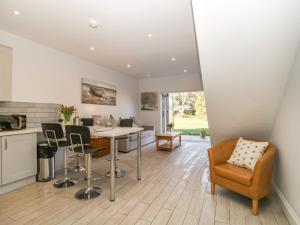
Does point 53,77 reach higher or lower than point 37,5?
lower

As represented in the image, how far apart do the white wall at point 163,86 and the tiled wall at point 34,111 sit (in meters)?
4.21

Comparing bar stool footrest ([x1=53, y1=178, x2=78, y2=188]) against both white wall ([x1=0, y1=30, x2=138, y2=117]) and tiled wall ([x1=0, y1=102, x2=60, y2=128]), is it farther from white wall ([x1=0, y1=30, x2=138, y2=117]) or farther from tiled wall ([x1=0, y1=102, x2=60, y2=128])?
white wall ([x1=0, y1=30, x2=138, y2=117])

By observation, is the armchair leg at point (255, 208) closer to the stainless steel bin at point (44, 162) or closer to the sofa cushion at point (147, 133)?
the stainless steel bin at point (44, 162)

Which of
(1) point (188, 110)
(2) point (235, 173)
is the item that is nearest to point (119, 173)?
(2) point (235, 173)

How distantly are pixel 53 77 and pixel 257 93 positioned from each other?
166 inches

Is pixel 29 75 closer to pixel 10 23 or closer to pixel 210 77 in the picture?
pixel 10 23

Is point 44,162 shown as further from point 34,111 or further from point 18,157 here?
point 34,111

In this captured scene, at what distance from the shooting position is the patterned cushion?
250 centimetres

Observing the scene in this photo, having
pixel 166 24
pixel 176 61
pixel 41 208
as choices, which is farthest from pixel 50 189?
pixel 176 61

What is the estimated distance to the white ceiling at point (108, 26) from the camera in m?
2.49

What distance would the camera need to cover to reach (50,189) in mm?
2803

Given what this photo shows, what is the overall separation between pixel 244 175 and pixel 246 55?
149 centimetres

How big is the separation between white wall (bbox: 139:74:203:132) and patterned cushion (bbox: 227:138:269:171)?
4.50 meters

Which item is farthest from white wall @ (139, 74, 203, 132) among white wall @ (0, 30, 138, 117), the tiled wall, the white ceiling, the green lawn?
the tiled wall
